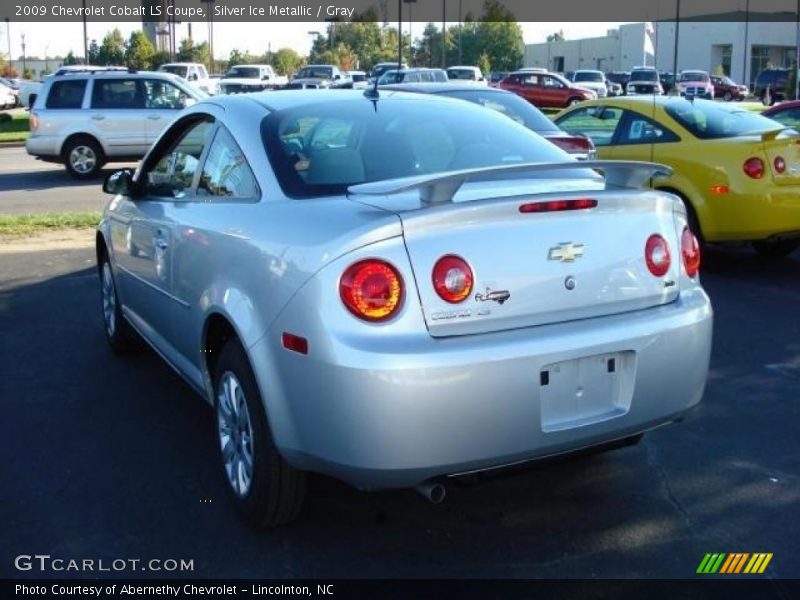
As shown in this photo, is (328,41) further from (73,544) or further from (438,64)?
(73,544)

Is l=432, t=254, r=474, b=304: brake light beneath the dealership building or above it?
beneath

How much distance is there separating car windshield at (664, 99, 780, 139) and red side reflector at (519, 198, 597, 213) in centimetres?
550

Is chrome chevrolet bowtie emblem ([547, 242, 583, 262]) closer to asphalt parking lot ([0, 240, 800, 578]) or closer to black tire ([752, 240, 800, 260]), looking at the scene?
asphalt parking lot ([0, 240, 800, 578])

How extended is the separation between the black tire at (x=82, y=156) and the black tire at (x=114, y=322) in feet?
40.1

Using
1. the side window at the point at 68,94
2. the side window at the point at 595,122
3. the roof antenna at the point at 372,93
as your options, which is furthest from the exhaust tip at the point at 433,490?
the side window at the point at 68,94

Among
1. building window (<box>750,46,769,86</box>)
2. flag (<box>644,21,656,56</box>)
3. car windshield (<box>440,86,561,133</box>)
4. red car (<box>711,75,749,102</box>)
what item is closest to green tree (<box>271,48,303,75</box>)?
red car (<box>711,75,749,102</box>)

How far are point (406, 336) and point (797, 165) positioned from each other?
615cm

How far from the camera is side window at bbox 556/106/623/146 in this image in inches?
383

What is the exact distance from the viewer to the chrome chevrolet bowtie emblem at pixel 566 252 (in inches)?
135

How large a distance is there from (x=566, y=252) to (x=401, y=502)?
133 cm

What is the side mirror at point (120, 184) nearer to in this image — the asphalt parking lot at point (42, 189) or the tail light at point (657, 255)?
the tail light at point (657, 255)

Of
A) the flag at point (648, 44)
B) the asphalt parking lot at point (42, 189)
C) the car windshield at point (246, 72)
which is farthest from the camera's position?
the car windshield at point (246, 72)

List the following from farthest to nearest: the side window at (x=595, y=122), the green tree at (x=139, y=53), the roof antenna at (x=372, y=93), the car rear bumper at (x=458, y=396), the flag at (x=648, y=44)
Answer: the green tree at (x=139, y=53), the flag at (x=648, y=44), the side window at (x=595, y=122), the roof antenna at (x=372, y=93), the car rear bumper at (x=458, y=396)

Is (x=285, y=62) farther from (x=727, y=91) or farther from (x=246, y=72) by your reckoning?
(x=727, y=91)
